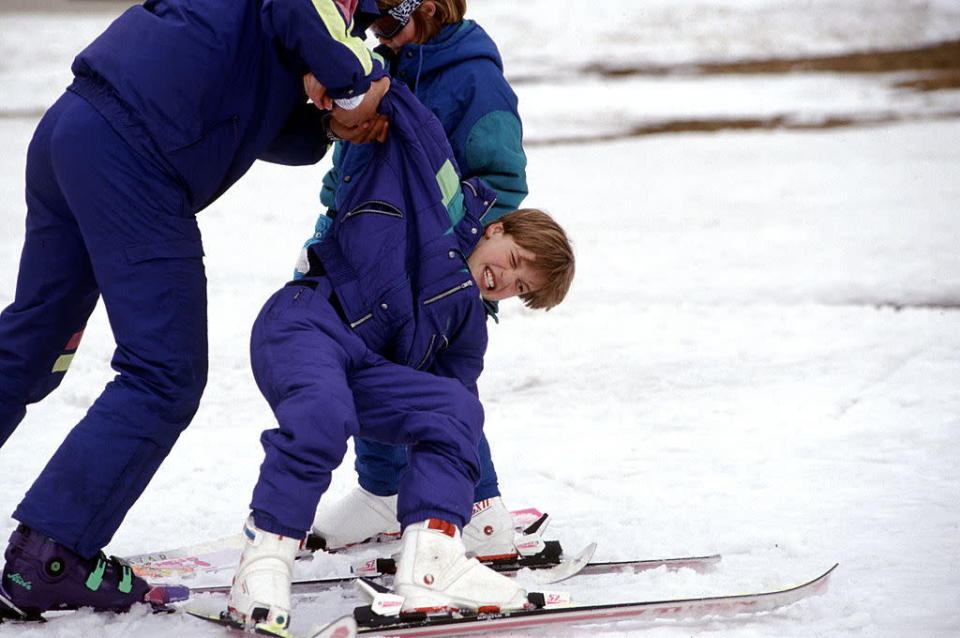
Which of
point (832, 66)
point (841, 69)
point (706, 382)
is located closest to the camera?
point (706, 382)

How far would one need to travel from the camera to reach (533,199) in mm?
8000

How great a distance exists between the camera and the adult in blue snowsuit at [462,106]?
3.10 meters

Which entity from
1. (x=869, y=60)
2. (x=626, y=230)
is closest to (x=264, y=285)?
(x=626, y=230)

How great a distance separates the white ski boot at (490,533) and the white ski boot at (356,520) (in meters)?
0.26

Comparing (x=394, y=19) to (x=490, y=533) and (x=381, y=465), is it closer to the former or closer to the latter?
(x=381, y=465)

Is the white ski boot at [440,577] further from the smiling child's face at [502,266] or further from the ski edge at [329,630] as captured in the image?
the smiling child's face at [502,266]

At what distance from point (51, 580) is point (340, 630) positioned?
28.2 inches

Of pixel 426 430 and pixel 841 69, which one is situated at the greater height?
pixel 426 430

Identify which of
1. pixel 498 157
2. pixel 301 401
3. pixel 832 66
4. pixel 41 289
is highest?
pixel 498 157

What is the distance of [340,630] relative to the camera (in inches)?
91.4

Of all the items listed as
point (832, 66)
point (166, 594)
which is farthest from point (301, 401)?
point (832, 66)

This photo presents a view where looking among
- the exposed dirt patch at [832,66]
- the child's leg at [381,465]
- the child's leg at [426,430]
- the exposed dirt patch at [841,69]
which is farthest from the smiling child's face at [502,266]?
the exposed dirt patch at [832,66]

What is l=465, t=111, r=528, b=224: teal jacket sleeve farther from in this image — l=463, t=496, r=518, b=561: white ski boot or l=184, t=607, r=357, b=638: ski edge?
l=184, t=607, r=357, b=638: ski edge

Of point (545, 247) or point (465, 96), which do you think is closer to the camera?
point (545, 247)
